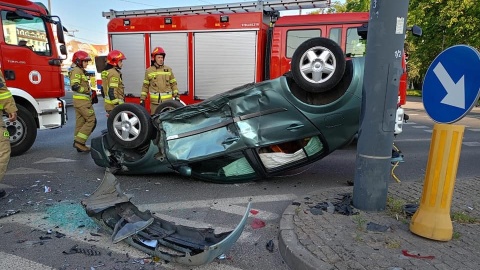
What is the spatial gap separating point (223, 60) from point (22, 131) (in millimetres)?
4372

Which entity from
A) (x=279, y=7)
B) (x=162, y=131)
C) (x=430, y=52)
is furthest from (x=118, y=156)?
(x=430, y=52)

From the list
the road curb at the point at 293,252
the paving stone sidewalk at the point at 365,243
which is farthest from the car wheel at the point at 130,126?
the road curb at the point at 293,252

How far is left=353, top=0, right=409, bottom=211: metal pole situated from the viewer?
325cm

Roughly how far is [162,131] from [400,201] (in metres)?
2.95

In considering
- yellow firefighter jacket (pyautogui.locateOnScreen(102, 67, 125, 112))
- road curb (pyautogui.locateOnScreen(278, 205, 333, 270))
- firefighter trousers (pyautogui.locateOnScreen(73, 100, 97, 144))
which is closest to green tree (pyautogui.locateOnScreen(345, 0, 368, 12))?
yellow firefighter jacket (pyautogui.locateOnScreen(102, 67, 125, 112))

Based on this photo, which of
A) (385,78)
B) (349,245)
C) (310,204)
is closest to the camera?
→ (349,245)

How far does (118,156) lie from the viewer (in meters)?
4.93

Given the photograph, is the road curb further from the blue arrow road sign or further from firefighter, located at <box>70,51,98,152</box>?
firefighter, located at <box>70,51,98,152</box>

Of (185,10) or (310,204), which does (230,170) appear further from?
(185,10)

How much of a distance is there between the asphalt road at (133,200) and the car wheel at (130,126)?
586 millimetres

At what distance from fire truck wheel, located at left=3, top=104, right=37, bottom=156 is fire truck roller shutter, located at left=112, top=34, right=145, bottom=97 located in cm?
301

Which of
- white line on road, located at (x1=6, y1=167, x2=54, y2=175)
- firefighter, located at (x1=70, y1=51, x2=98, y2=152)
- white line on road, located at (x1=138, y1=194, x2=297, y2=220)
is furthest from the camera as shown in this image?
firefighter, located at (x1=70, y1=51, x2=98, y2=152)

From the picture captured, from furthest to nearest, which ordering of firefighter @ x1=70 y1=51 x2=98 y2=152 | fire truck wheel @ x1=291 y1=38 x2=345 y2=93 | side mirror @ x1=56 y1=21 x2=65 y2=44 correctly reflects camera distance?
side mirror @ x1=56 y1=21 x2=65 y2=44
firefighter @ x1=70 y1=51 x2=98 y2=152
fire truck wheel @ x1=291 y1=38 x2=345 y2=93

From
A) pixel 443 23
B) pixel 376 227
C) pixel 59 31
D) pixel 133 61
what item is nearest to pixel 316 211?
pixel 376 227
